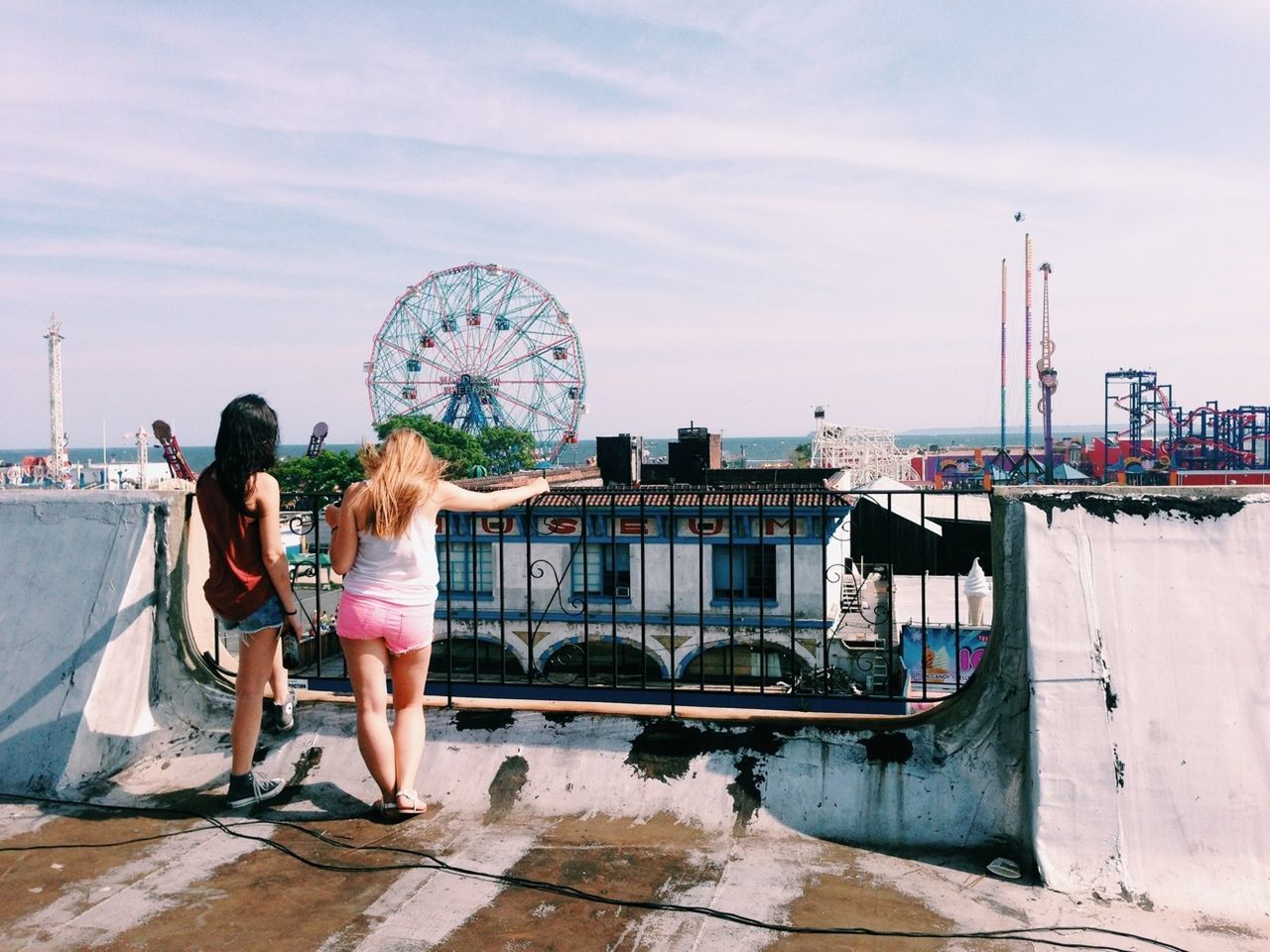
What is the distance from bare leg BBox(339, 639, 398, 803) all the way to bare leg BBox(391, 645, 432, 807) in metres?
0.06

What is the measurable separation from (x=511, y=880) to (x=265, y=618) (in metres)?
1.58

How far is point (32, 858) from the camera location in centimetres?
371

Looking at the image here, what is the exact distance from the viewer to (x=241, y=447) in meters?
4.03

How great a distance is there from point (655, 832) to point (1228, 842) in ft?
6.76

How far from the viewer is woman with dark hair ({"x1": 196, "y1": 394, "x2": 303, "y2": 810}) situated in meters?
4.09

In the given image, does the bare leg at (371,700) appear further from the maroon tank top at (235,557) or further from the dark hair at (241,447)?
the dark hair at (241,447)

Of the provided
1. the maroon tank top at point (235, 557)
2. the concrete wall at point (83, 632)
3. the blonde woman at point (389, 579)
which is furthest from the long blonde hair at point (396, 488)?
the concrete wall at point (83, 632)

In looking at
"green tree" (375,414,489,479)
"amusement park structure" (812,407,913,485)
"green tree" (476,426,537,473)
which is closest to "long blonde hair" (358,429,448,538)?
"amusement park structure" (812,407,913,485)

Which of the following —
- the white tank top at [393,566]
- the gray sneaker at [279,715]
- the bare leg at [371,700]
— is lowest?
the gray sneaker at [279,715]

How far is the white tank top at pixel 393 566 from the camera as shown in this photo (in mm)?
3861

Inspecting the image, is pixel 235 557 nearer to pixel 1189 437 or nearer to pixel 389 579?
pixel 389 579

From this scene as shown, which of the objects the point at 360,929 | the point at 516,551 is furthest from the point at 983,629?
the point at 360,929

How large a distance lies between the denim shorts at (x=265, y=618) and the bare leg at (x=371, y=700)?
1.45 ft

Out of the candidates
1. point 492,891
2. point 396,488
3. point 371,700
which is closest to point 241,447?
point 396,488
